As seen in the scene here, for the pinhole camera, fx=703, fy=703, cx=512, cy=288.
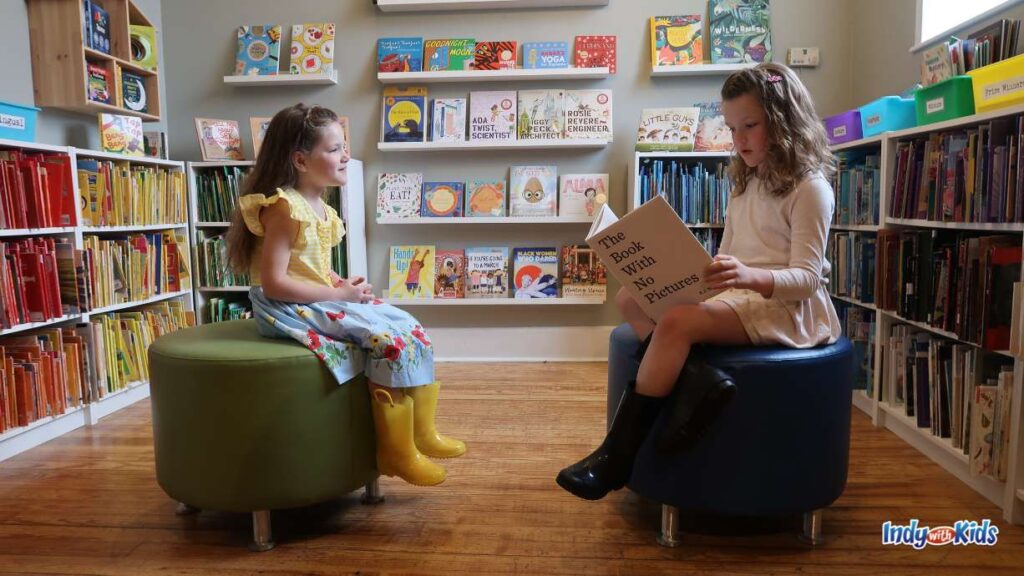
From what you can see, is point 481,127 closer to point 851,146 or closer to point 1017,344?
point 851,146

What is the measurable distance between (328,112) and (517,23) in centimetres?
202

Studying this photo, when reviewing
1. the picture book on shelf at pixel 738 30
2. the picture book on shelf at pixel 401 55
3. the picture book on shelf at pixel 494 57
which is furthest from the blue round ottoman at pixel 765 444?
the picture book on shelf at pixel 401 55

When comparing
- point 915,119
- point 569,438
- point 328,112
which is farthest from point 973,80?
point 328,112

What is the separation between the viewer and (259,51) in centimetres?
367

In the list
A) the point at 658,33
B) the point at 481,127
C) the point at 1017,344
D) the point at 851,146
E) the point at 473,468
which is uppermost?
the point at 658,33

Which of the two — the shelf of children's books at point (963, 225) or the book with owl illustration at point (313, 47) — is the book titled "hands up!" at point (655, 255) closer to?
the shelf of children's books at point (963, 225)

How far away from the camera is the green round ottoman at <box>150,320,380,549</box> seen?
1.59 meters

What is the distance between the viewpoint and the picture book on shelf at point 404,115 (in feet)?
11.9

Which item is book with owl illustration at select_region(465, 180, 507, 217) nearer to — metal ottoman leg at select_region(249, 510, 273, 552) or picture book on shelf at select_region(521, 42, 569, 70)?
picture book on shelf at select_region(521, 42, 569, 70)

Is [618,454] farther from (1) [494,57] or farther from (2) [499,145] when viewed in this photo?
(1) [494,57]

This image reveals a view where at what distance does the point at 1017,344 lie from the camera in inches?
67.2

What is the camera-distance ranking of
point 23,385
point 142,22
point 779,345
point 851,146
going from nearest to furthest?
point 779,345 → point 23,385 → point 851,146 → point 142,22

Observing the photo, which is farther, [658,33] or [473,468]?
[658,33]

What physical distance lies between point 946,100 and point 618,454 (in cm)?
152
